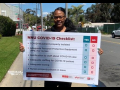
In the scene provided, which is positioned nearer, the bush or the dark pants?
the dark pants

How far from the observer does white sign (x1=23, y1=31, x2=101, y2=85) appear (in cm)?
283

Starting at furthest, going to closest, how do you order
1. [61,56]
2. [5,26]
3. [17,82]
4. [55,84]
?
[5,26], [17,82], [55,84], [61,56]

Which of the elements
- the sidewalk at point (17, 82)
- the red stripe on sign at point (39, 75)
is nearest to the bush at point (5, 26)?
the sidewalk at point (17, 82)

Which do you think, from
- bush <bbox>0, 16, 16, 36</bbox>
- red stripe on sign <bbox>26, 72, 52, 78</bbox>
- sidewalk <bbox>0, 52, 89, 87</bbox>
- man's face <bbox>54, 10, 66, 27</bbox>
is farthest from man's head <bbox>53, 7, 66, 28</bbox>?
bush <bbox>0, 16, 16, 36</bbox>

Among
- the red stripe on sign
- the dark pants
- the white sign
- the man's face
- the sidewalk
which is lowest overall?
the sidewalk

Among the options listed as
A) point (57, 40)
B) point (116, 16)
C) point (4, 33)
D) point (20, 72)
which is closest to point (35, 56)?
point (57, 40)

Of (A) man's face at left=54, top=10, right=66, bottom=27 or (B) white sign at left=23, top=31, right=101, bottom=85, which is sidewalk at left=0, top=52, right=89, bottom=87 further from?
(A) man's face at left=54, top=10, right=66, bottom=27

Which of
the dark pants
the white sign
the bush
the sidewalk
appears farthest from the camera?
the bush

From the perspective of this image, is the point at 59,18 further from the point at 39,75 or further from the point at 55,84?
the point at 55,84

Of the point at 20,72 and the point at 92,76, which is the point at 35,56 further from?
the point at 20,72

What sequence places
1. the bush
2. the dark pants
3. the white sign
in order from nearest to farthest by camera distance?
the white sign → the dark pants → the bush

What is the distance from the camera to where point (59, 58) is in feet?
9.39

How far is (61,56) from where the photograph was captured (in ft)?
9.39

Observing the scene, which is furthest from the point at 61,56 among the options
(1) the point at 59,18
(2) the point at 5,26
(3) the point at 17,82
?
(2) the point at 5,26
